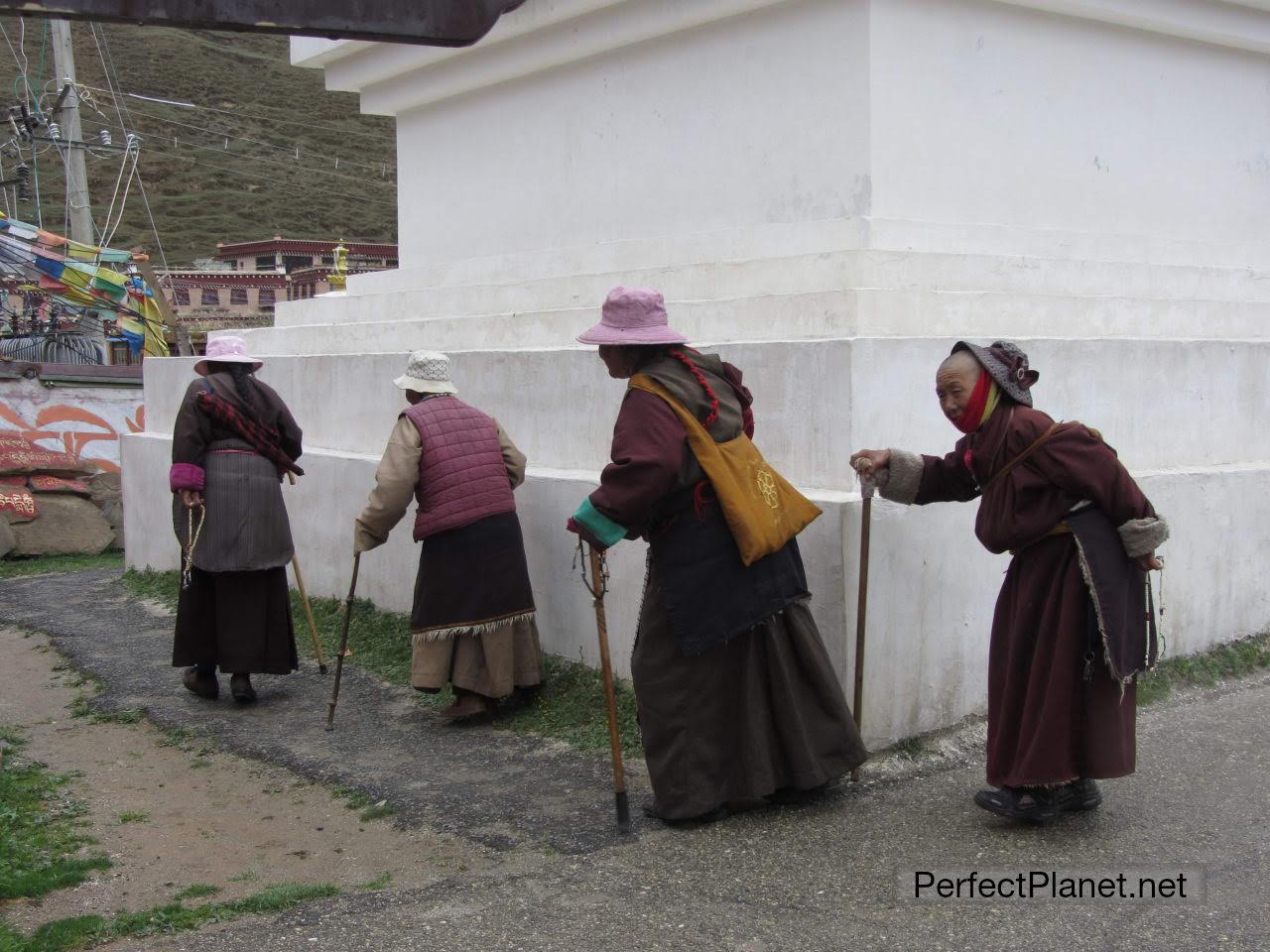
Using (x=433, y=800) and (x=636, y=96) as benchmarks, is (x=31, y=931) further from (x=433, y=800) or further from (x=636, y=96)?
(x=636, y=96)

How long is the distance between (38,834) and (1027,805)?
357cm

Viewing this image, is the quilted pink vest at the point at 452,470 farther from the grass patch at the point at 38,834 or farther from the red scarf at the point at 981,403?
the red scarf at the point at 981,403

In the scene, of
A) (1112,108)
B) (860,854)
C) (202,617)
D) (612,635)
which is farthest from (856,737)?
(1112,108)

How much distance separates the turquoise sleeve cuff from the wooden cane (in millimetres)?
958

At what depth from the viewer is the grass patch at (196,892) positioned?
429 centimetres

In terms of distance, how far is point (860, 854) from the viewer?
4.33m

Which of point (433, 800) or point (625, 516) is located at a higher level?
point (625, 516)

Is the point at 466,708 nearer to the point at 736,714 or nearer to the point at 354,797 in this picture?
the point at 354,797

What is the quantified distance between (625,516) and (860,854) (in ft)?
4.45

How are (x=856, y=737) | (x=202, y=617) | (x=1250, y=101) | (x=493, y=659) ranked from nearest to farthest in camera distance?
1. (x=856, y=737)
2. (x=493, y=659)
3. (x=202, y=617)
4. (x=1250, y=101)

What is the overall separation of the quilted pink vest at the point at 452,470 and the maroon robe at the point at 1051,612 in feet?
7.95

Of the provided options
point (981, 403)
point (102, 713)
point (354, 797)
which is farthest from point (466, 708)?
point (981, 403)

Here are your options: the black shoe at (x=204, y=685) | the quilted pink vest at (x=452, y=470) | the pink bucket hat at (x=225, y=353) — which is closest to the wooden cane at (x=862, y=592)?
the quilted pink vest at (x=452, y=470)

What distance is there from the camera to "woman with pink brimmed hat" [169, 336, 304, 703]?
21.8 feet
